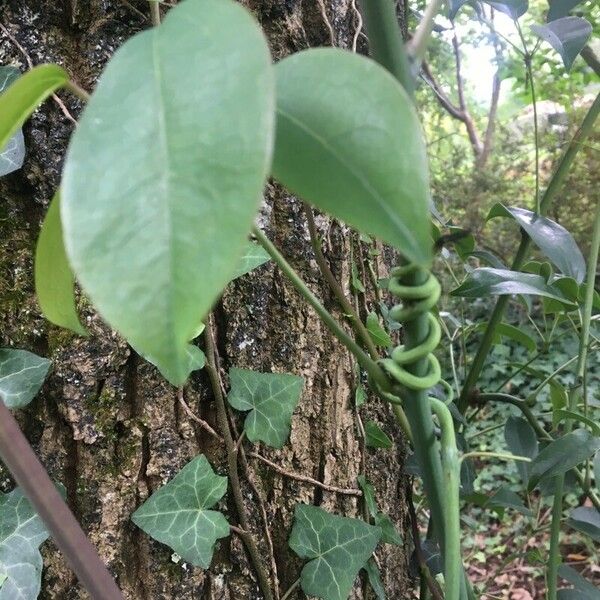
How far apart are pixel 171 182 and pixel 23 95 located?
8 centimetres

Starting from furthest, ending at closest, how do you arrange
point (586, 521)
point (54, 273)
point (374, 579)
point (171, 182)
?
point (586, 521) → point (374, 579) → point (54, 273) → point (171, 182)

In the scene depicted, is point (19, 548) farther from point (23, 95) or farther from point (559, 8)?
point (559, 8)

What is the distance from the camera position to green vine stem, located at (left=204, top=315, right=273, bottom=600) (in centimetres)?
48

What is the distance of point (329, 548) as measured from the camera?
50cm

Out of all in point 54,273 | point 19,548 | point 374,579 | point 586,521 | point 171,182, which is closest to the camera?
point 171,182

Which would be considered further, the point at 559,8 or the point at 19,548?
the point at 559,8

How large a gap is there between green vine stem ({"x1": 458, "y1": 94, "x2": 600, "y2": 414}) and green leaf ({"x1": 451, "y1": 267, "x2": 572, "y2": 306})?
0.07m

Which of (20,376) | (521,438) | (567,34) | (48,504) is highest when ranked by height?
(567,34)

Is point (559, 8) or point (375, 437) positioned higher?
point (559, 8)

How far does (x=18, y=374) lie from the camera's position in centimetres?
46

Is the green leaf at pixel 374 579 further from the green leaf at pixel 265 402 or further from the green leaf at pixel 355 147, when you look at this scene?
the green leaf at pixel 355 147

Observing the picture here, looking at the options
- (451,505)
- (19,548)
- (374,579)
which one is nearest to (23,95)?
(451,505)

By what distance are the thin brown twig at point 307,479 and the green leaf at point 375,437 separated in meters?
0.05

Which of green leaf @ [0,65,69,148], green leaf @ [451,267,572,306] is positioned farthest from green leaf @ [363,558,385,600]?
green leaf @ [0,65,69,148]
